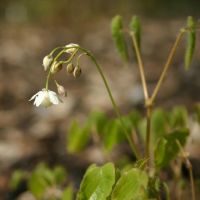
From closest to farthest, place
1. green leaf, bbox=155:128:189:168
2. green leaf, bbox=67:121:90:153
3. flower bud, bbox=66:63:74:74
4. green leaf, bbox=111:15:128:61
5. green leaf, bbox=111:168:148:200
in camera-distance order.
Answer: green leaf, bbox=111:168:148:200 < flower bud, bbox=66:63:74:74 < green leaf, bbox=155:128:189:168 < green leaf, bbox=111:15:128:61 < green leaf, bbox=67:121:90:153

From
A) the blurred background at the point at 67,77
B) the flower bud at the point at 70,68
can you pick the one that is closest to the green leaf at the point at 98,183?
the flower bud at the point at 70,68

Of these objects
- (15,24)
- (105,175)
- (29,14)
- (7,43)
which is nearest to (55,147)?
(105,175)

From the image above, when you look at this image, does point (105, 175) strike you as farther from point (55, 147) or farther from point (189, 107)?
point (189, 107)

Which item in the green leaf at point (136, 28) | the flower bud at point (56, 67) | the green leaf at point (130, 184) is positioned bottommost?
the green leaf at point (130, 184)

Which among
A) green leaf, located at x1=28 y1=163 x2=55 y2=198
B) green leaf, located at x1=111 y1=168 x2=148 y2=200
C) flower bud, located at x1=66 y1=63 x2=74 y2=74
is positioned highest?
flower bud, located at x1=66 y1=63 x2=74 y2=74

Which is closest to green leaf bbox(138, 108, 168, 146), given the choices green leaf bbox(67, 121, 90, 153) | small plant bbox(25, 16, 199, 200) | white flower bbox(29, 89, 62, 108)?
small plant bbox(25, 16, 199, 200)

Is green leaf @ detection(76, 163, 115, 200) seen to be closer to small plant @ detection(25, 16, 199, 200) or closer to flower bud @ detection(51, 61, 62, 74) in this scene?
small plant @ detection(25, 16, 199, 200)

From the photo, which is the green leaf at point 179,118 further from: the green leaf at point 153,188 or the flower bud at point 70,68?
the flower bud at point 70,68
